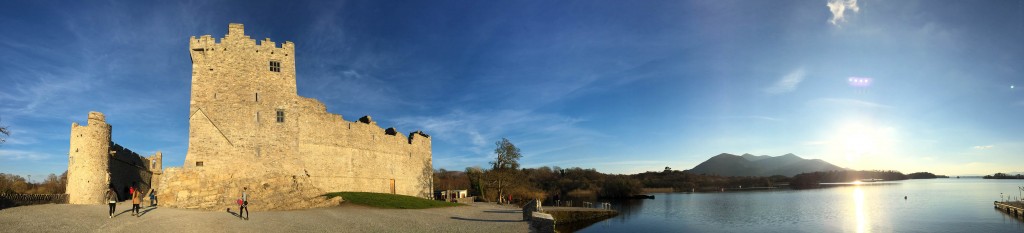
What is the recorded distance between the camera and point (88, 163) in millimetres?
29500

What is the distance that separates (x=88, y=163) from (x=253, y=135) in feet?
28.7

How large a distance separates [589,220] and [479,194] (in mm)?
17663

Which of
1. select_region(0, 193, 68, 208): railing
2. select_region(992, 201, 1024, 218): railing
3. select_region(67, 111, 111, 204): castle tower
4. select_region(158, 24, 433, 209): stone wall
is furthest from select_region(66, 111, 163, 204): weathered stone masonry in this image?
select_region(992, 201, 1024, 218): railing


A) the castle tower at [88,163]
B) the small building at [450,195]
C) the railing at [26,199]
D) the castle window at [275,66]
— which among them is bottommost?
the small building at [450,195]

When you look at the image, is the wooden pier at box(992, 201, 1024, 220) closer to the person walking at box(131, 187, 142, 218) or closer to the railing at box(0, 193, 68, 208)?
the person walking at box(131, 187, 142, 218)

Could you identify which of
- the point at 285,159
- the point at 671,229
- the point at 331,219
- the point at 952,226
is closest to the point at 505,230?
the point at 331,219

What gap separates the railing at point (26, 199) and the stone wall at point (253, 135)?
485cm

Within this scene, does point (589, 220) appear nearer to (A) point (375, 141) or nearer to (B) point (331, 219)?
(A) point (375, 141)

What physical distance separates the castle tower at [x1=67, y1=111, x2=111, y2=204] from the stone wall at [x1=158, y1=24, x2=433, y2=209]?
16.7 feet

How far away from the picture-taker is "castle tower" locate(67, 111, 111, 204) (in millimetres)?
29047

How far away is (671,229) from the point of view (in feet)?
122

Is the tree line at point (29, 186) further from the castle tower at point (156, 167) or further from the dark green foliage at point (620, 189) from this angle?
the dark green foliage at point (620, 189)

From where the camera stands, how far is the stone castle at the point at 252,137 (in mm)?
28391

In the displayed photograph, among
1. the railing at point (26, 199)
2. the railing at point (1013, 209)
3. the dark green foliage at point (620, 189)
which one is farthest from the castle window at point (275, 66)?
the dark green foliage at point (620, 189)
